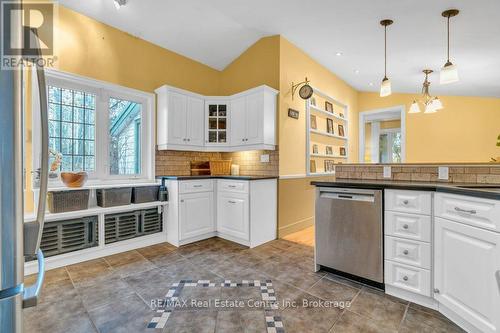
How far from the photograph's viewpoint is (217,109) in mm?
3863

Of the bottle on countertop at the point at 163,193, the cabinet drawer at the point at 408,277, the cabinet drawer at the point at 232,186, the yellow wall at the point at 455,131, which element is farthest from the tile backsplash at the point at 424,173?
the yellow wall at the point at 455,131

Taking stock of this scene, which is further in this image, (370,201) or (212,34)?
(212,34)

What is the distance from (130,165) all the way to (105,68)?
1298 mm

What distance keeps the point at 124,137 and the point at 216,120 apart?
1358 millimetres

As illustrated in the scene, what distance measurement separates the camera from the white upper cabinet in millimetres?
3393

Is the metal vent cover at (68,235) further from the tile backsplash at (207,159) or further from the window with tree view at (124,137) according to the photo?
the tile backsplash at (207,159)

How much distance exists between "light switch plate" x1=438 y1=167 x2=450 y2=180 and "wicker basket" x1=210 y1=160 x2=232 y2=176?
2.78 meters

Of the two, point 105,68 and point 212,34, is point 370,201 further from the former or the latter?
point 105,68

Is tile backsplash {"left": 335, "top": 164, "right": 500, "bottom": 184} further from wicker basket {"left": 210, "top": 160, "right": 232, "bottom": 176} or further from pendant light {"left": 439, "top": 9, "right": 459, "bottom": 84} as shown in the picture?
wicker basket {"left": 210, "top": 160, "right": 232, "bottom": 176}

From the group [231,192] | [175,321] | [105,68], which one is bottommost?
[175,321]

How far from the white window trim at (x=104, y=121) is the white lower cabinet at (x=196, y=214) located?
2.38 feet

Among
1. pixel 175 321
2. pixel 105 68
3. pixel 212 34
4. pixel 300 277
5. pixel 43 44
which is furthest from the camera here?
pixel 212 34

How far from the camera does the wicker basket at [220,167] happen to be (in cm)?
393

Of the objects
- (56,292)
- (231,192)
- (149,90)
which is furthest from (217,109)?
(56,292)
